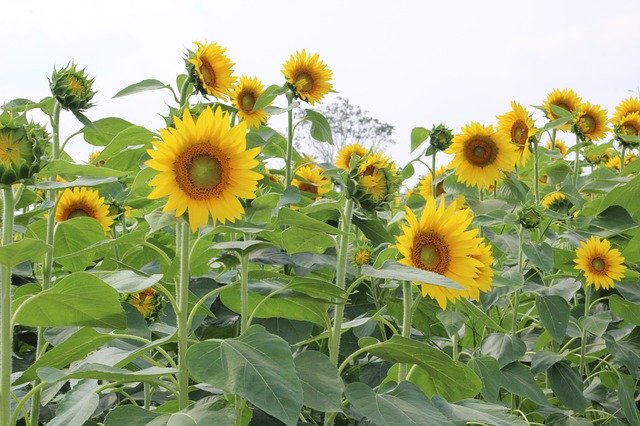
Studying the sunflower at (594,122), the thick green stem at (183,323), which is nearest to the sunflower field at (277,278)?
the thick green stem at (183,323)

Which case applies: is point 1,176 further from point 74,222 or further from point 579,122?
point 579,122

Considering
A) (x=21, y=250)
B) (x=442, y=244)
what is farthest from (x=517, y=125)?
(x=21, y=250)

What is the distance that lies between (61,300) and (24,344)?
911mm

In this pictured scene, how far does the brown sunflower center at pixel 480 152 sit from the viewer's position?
93.4 inches

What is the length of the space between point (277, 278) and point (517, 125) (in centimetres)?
135

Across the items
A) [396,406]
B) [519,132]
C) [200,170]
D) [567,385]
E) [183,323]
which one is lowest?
[567,385]

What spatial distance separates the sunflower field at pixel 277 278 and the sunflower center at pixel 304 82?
0.01 metres

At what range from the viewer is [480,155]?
238 cm

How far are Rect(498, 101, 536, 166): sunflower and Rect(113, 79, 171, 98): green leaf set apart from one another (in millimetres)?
1195

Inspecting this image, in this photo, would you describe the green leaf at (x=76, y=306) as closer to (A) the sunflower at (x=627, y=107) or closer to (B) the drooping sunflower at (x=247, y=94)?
(B) the drooping sunflower at (x=247, y=94)

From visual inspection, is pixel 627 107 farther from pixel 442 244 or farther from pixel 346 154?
pixel 442 244

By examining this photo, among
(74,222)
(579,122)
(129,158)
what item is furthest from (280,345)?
(579,122)

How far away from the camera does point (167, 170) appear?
4.04ft

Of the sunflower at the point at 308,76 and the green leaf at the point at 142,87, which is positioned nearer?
the green leaf at the point at 142,87
